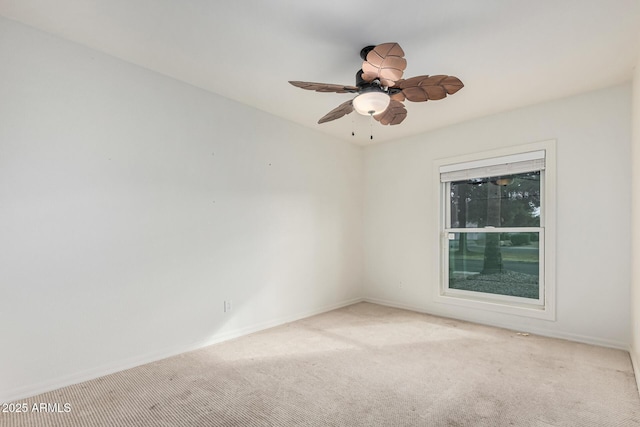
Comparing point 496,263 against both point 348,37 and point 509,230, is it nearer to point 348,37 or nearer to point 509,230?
point 509,230

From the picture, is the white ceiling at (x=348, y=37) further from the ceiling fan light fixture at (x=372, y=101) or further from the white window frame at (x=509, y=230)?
the white window frame at (x=509, y=230)

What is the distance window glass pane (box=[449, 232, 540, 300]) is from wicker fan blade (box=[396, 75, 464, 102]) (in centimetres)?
223

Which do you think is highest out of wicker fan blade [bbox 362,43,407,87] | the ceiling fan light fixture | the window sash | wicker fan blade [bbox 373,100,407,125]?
wicker fan blade [bbox 362,43,407,87]

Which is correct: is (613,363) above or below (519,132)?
below

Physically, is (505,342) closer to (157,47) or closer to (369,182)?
(369,182)

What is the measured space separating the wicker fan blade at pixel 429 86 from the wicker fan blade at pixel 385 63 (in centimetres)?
14

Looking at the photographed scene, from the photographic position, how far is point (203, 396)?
2217 millimetres

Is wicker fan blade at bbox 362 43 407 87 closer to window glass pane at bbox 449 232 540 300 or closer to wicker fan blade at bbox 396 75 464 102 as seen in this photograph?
wicker fan blade at bbox 396 75 464 102

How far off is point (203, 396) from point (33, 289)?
1.38 m

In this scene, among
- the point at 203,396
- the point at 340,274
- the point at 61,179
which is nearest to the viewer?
the point at 203,396

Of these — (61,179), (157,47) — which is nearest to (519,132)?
(157,47)

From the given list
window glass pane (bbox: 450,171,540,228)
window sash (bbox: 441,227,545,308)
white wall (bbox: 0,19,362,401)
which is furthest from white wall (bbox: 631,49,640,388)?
white wall (bbox: 0,19,362,401)

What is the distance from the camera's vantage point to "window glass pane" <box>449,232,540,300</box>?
3604 millimetres

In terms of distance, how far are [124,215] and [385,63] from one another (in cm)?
230
